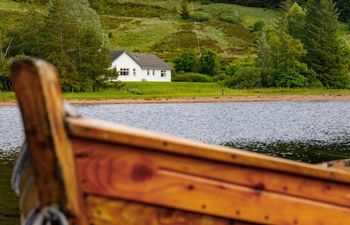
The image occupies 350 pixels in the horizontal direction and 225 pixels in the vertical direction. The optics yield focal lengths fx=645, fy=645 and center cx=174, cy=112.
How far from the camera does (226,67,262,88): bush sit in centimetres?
7888

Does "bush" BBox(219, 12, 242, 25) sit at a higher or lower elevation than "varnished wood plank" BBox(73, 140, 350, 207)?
higher

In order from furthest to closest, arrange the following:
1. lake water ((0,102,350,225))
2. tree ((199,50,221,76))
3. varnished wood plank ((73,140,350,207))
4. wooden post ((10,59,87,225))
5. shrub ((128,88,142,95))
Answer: tree ((199,50,221,76)) → shrub ((128,88,142,95)) → lake water ((0,102,350,225)) → varnished wood plank ((73,140,350,207)) → wooden post ((10,59,87,225))

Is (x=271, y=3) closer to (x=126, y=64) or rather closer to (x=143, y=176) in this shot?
(x=126, y=64)

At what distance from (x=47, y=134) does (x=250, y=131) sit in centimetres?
3148

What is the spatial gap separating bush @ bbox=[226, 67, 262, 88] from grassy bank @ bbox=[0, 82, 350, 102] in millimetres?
2044

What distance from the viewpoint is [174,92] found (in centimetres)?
7300

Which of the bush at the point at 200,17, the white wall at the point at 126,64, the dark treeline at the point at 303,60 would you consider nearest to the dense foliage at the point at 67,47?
the white wall at the point at 126,64

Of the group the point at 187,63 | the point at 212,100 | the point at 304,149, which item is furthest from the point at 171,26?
the point at 304,149

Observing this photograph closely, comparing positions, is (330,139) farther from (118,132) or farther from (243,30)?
(243,30)

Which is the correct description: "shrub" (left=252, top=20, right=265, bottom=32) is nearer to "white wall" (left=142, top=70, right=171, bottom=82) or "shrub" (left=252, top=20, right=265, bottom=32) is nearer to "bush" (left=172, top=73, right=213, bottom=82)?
"white wall" (left=142, top=70, right=171, bottom=82)

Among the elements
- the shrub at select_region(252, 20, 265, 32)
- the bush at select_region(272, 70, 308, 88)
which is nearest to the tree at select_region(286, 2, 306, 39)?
the bush at select_region(272, 70, 308, 88)

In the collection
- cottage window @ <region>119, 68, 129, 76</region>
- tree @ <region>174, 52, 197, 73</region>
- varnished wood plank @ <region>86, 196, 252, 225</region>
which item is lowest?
cottage window @ <region>119, 68, 129, 76</region>

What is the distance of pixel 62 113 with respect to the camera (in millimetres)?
4449

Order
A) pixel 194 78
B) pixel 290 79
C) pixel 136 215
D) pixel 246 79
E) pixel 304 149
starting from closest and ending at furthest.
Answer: pixel 136 215 → pixel 304 149 → pixel 290 79 → pixel 246 79 → pixel 194 78
